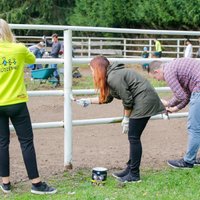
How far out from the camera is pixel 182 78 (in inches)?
197

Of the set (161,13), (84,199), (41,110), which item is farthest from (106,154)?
(161,13)

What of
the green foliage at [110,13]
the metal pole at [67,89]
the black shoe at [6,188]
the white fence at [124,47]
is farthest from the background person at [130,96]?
the green foliage at [110,13]

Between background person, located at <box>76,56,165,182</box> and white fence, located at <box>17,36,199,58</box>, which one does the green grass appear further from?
white fence, located at <box>17,36,199,58</box>

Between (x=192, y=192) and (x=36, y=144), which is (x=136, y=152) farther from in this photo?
(x=36, y=144)

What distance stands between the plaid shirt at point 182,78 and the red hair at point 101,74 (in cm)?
64

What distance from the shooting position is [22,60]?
444 centimetres

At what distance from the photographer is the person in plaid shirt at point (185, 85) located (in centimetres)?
491

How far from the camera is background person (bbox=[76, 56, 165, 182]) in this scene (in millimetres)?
4609

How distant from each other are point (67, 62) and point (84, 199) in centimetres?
155

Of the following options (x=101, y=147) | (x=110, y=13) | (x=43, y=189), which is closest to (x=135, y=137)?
(x=43, y=189)

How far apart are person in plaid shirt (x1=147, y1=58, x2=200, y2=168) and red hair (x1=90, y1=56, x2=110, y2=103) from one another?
0.57 meters

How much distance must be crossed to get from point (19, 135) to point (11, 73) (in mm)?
567

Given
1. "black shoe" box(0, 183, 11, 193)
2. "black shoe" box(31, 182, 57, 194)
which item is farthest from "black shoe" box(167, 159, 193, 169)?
"black shoe" box(0, 183, 11, 193)

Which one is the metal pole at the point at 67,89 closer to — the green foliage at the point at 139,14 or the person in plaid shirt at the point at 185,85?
the person in plaid shirt at the point at 185,85
